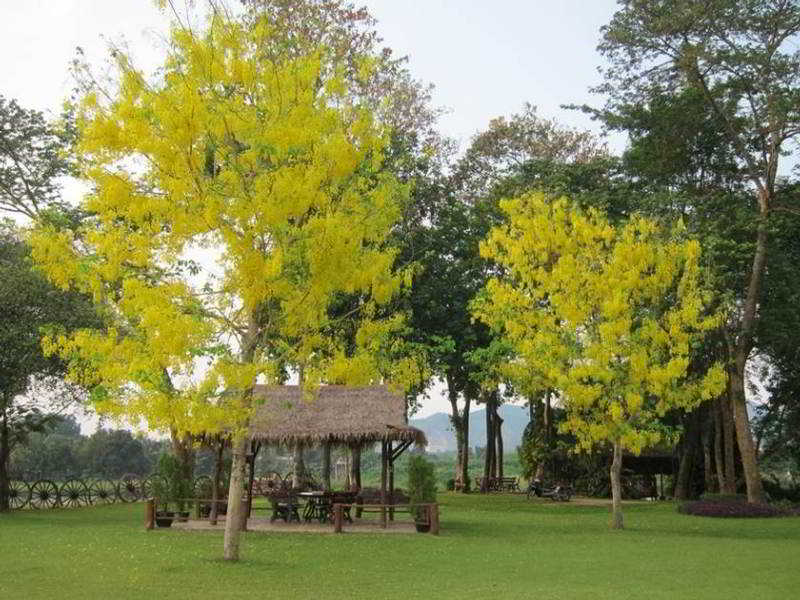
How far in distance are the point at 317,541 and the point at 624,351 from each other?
8.11 metres

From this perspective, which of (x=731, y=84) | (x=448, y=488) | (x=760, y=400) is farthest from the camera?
(x=448, y=488)

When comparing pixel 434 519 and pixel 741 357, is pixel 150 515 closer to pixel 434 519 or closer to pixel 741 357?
pixel 434 519

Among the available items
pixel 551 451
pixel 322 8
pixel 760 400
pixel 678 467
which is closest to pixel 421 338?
pixel 551 451

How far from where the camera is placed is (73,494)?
31766 millimetres

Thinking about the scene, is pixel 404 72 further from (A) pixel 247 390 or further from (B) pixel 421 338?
(A) pixel 247 390

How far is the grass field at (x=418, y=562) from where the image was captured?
11.8 m

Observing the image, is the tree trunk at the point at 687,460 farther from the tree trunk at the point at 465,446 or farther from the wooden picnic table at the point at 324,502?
the wooden picnic table at the point at 324,502

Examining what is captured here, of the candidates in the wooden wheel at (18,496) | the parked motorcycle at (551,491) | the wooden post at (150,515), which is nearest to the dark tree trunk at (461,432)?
the parked motorcycle at (551,491)

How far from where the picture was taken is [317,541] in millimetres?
18578

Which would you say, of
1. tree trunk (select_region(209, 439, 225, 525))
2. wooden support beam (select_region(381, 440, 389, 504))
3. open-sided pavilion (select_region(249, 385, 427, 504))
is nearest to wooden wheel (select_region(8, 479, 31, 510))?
tree trunk (select_region(209, 439, 225, 525))

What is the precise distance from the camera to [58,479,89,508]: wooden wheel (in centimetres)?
3170

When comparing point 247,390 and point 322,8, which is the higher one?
point 322,8

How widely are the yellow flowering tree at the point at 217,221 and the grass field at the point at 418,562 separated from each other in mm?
1938

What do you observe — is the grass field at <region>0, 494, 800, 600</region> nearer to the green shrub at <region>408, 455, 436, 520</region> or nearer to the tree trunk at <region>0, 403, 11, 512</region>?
the green shrub at <region>408, 455, 436, 520</region>
